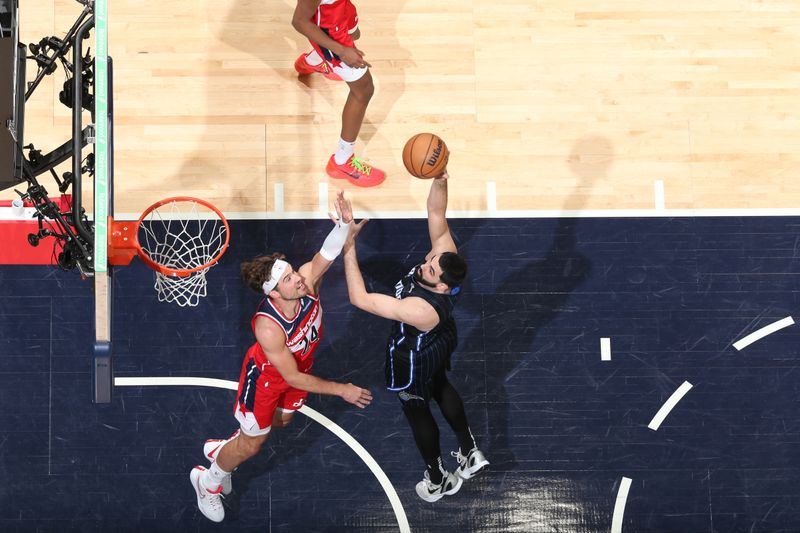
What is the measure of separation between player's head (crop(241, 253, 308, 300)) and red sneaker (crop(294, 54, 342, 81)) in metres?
1.98

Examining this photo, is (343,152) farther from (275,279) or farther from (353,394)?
(353,394)

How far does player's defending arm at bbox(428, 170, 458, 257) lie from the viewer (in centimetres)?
662

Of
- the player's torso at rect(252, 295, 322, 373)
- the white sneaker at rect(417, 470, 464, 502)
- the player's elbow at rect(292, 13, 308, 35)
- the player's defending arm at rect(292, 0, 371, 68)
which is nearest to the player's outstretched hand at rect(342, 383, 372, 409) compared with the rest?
the player's torso at rect(252, 295, 322, 373)

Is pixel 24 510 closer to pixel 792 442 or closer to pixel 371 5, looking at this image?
pixel 371 5

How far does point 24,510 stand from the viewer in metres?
7.14

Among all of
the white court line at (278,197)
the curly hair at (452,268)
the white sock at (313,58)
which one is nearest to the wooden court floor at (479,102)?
the white court line at (278,197)

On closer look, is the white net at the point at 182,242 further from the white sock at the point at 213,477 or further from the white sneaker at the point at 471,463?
the white sneaker at the point at 471,463

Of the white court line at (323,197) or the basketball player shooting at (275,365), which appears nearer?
the basketball player shooting at (275,365)

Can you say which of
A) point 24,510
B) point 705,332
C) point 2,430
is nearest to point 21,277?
point 2,430

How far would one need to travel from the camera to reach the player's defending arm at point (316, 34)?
673 centimetres

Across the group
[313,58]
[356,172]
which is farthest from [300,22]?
[356,172]

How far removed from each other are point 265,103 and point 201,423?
2.79 m

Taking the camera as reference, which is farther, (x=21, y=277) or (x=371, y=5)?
(x=371, y=5)

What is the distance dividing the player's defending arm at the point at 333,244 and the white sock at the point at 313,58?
1.55 m
